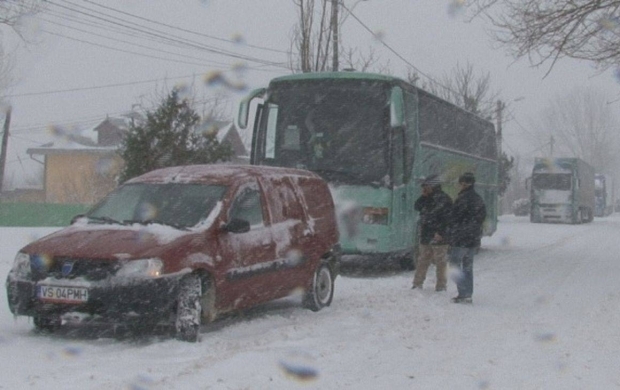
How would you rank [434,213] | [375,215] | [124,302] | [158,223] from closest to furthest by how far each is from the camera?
[124,302]
[158,223]
[434,213]
[375,215]

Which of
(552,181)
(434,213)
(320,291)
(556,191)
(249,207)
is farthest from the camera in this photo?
(552,181)

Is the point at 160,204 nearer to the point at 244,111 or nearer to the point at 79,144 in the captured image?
the point at 244,111

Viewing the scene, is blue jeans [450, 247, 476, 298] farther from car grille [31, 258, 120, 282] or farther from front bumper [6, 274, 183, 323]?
car grille [31, 258, 120, 282]

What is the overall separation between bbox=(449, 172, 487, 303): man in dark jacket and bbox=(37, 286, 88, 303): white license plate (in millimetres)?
5498

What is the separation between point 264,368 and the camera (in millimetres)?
7055

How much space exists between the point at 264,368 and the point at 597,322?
4604 mm

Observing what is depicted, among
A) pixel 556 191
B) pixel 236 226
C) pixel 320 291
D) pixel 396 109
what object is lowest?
pixel 320 291

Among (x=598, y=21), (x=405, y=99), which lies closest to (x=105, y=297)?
(x=405, y=99)

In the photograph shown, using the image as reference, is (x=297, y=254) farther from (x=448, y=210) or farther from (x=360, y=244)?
(x=360, y=244)

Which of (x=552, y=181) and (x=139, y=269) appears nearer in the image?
(x=139, y=269)

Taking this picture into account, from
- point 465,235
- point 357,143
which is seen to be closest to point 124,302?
point 465,235

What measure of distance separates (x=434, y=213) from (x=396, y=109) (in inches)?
111

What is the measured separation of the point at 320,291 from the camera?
10602mm

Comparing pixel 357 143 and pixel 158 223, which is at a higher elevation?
pixel 357 143
